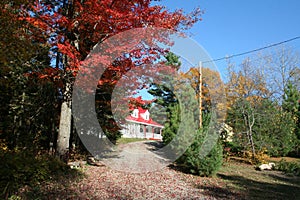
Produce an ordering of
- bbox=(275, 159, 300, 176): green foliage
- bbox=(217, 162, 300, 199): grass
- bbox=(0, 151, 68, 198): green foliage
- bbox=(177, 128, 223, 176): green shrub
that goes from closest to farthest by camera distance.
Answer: bbox=(0, 151, 68, 198): green foliage → bbox=(217, 162, 300, 199): grass → bbox=(177, 128, 223, 176): green shrub → bbox=(275, 159, 300, 176): green foliage

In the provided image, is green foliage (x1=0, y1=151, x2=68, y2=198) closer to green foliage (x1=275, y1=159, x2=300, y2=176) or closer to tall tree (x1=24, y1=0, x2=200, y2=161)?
tall tree (x1=24, y1=0, x2=200, y2=161)

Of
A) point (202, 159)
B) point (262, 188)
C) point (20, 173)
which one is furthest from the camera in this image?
A: point (202, 159)

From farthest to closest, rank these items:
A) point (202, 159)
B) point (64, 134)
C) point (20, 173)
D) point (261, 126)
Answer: point (261, 126) < point (202, 159) < point (64, 134) < point (20, 173)

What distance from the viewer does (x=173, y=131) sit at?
36.2 feet

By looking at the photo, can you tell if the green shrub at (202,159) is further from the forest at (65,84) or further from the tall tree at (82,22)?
the tall tree at (82,22)

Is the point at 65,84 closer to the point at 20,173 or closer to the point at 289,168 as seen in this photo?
the point at 20,173

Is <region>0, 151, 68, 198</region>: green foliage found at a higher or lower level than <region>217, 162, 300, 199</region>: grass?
higher

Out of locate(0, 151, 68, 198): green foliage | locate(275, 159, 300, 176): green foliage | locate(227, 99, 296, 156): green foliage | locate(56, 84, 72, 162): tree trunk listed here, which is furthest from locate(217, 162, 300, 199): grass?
locate(227, 99, 296, 156): green foliage

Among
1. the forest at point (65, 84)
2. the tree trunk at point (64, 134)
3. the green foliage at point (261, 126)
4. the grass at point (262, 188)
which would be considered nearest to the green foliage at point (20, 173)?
the forest at point (65, 84)

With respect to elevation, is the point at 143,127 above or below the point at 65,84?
below

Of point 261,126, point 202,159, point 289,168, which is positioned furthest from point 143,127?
point 202,159

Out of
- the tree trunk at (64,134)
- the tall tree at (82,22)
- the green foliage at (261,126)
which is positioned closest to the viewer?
the tall tree at (82,22)

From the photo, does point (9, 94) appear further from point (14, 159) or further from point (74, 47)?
point (14, 159)

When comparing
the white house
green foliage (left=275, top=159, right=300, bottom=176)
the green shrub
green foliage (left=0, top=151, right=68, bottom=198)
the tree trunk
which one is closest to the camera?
green foliage (left=0, top=151, right=68, bottom=198)
